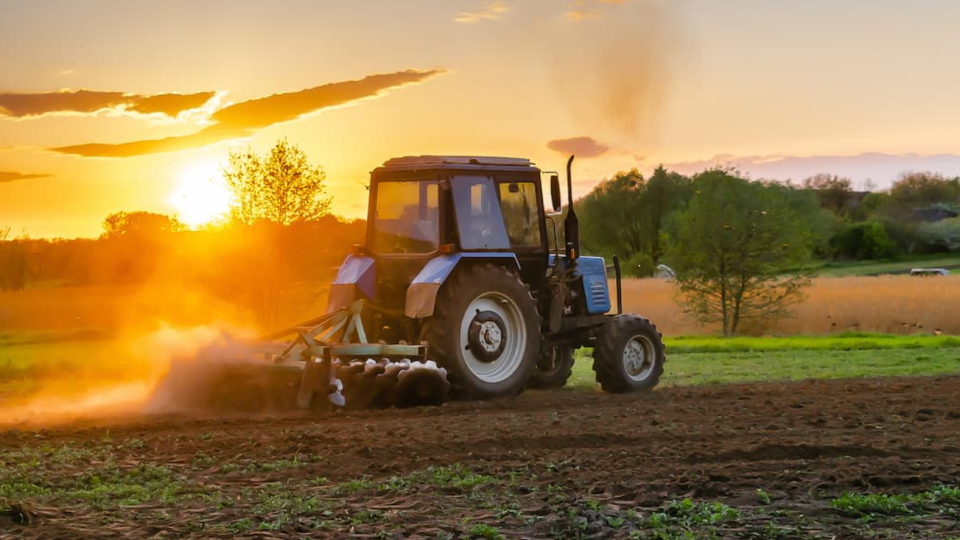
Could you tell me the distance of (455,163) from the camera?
12.2 metres

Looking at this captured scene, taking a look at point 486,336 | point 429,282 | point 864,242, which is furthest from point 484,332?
point 864,242

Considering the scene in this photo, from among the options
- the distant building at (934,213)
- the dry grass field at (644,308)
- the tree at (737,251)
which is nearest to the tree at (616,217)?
the distant building at (934,213)

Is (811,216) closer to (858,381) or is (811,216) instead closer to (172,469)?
(858,381)

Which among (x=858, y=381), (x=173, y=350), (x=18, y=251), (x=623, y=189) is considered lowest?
(x=858, y=381)

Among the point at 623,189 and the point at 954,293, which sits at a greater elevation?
the point at 623,189

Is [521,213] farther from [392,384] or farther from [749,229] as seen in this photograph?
[749,229]

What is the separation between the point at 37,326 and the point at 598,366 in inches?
595

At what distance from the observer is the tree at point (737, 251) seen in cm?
3166

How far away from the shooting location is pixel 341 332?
1171cm

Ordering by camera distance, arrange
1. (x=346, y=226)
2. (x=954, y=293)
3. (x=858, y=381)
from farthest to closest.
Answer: (x=954, y=293) → (x=346, y=226) → (x=858, y=381)

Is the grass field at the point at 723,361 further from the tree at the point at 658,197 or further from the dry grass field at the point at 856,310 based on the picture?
the tree at the point at 658,197

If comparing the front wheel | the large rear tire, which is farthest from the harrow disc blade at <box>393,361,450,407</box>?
the front wheel

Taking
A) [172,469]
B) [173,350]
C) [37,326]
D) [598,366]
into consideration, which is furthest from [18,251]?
[172,469]

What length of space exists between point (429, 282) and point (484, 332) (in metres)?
0.94
